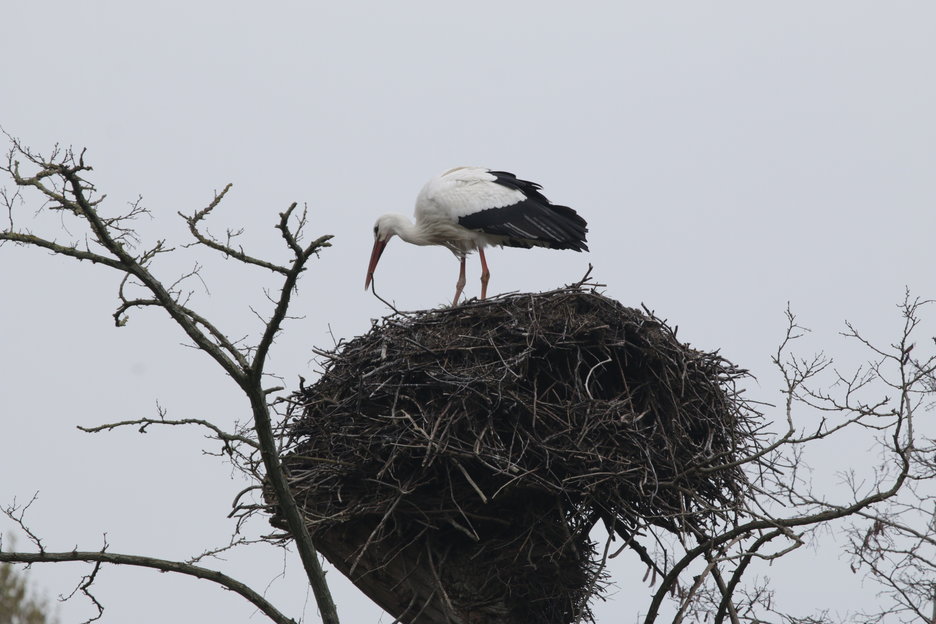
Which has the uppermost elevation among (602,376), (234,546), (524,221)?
(524,221)

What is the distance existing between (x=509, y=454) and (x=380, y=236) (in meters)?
4.72

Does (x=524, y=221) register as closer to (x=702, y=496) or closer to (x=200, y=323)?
(x=702, y=496)

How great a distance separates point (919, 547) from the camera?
252 inches

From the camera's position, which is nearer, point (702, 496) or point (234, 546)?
point (234, 546)

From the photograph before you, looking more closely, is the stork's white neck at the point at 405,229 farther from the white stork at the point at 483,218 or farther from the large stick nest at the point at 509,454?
the large stick nest at the point at 509,454

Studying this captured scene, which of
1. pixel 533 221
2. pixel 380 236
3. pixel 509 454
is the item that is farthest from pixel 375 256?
pixel 509 454

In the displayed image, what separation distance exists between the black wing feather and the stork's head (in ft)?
2.71

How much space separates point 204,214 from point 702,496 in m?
3.76

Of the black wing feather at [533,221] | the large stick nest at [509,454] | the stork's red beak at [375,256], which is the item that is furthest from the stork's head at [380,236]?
the large stick nest at [509,454]

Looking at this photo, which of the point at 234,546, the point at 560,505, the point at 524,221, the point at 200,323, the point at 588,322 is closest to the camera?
the point at 200,323

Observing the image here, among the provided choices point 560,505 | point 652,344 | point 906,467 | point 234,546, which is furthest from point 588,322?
point 234,546

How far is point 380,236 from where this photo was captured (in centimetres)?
1064

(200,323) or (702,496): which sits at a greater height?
(702,496)

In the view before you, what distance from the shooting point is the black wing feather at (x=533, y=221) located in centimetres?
970
